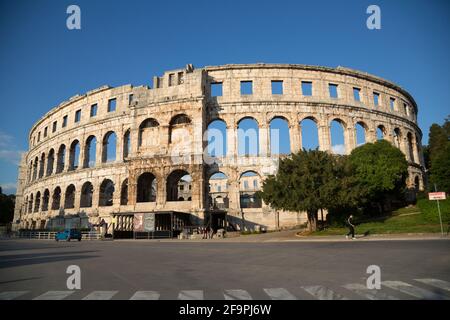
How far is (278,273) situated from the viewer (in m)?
7.98

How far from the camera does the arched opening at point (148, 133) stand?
37.4 metres

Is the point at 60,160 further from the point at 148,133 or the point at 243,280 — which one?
the point at 243,280

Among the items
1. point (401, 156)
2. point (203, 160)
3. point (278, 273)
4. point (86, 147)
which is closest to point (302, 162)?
point (203, 160)

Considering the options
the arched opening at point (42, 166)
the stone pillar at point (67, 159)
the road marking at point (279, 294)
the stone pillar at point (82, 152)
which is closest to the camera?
the road marking at point (279, 294)

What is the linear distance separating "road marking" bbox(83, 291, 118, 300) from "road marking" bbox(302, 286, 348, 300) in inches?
147

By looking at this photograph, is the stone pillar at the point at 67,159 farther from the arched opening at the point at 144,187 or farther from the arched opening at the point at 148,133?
the arched opening at the point at 144,187

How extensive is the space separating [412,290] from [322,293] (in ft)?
5.57

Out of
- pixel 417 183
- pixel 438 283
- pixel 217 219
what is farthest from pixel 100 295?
pixel 417 183

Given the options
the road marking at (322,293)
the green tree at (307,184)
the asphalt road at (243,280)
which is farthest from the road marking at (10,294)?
the green tree at (307,184)

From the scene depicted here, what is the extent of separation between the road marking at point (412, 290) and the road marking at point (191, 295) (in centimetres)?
377

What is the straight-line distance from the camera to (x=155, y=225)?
97.2 ft

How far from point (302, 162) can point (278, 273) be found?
58.4ft
